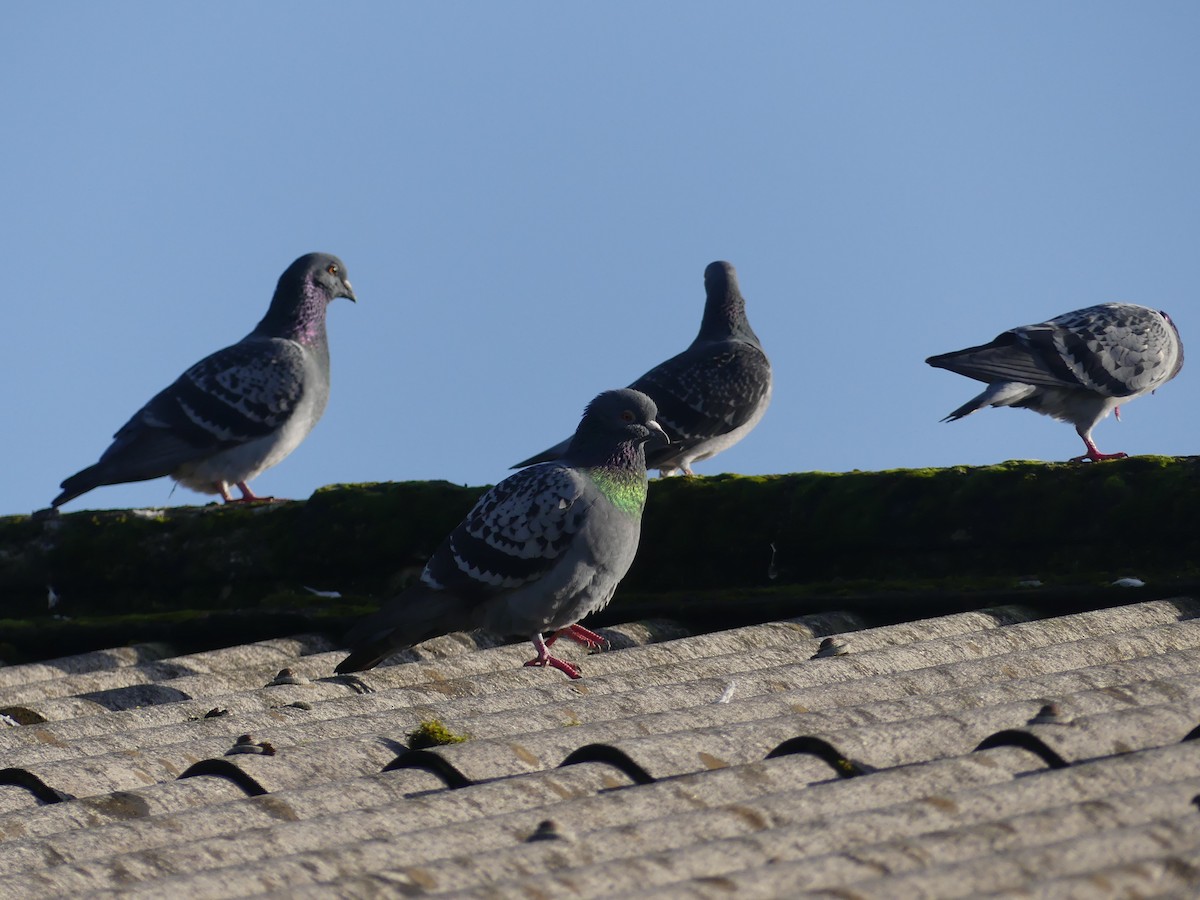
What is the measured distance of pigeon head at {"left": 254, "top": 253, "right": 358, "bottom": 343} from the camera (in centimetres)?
1228

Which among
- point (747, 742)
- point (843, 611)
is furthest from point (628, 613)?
point (747, 742)

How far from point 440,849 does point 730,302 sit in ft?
32.5

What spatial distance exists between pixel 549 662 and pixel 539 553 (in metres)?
0.49

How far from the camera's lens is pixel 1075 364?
11023 millimetres

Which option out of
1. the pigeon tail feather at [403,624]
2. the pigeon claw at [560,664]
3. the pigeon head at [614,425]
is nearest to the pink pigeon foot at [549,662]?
the pigeon claw at [560,664]

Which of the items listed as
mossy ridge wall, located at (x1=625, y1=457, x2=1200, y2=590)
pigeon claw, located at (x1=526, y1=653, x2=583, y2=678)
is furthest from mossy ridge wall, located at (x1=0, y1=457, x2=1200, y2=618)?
pigeon claw, located at (x1=526, y1=653, x2=583, y2=678)

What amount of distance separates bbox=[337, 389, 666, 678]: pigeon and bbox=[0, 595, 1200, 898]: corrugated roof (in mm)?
472

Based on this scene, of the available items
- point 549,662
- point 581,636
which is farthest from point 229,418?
point 549,662

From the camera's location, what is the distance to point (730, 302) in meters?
12.9

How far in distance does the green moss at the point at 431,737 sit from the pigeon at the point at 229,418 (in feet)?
22.7

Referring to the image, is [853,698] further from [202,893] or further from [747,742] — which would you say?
[202,893]

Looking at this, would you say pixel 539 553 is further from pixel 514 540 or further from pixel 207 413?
pixel 207 413

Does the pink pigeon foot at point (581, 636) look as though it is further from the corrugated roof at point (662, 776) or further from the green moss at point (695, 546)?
the corrugated roof at point (662, 776)

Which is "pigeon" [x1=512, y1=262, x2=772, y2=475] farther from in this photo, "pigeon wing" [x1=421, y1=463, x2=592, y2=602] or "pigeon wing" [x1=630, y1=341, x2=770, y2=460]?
"pigeon wing" [x1=421, y1=463, x2=592, y2=602]
